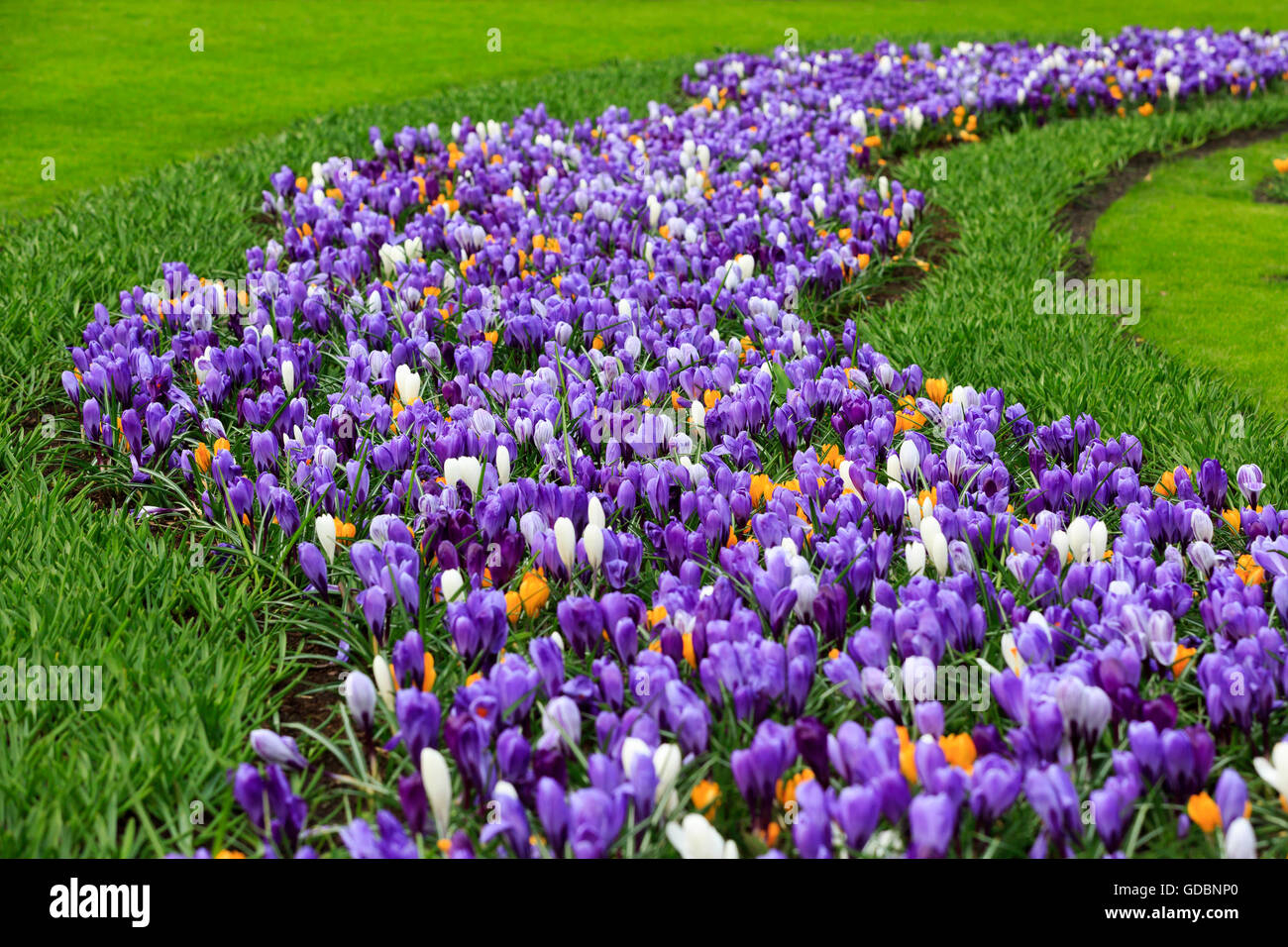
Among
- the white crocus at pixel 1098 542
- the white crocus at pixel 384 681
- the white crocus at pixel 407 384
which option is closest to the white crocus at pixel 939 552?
the white crocus at pixel 1098 542

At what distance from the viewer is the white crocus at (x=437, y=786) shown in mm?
2852

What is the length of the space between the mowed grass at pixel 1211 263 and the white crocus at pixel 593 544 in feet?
13.8

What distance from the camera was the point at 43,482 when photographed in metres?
4.96


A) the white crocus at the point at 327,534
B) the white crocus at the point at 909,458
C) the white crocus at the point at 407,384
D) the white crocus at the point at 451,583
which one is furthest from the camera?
the white crocus at the point at 407,384

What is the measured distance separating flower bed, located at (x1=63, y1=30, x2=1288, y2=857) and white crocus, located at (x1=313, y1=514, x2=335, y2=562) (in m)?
0.04

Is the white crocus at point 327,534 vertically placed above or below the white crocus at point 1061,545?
above

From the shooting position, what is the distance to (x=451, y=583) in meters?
3.84

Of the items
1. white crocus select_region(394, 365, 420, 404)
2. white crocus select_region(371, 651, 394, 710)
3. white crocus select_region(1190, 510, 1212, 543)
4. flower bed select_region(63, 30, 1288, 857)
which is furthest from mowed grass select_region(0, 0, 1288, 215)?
white crocus select_region(1190, 510, 1212, 543)

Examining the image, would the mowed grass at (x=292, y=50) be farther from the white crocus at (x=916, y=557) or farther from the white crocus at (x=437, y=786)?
the white crocus at (x=916, y=557)

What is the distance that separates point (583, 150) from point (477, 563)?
7571mm

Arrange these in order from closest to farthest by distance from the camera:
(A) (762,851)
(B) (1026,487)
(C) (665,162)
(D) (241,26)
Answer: (A) (762,851)
(B) (1026,487)
(C) (665,162)
(D) (241,26)
